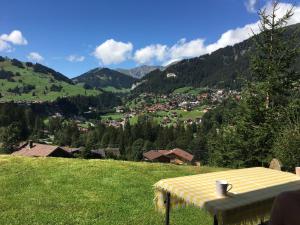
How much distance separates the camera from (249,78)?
3494 centimetres

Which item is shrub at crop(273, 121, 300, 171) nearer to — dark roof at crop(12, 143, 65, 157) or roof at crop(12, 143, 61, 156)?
dark roof at crop(12, 143, 65, 157)

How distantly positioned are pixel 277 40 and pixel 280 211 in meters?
32.8

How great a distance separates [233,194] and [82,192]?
369 inches

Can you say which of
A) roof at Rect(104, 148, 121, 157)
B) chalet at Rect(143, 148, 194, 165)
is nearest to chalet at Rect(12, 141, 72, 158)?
roof at Rect(104, 148, 121, 157)

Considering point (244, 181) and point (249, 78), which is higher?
point (249, 78)

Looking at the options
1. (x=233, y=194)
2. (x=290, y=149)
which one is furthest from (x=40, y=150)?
(x=233, y=194)

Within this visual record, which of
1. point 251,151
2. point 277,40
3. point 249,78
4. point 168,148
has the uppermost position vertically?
point 277,40

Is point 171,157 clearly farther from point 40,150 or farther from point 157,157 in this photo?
point 40,150

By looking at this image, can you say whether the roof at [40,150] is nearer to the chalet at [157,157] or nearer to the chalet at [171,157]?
the chalet at [157,157]

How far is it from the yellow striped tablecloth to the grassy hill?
4.31 metres

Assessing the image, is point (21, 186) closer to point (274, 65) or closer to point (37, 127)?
point (274, 65)

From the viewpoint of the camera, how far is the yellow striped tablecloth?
7383mm

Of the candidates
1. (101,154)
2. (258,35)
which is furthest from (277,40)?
(101,154)

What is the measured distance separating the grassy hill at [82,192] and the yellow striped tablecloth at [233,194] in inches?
170
